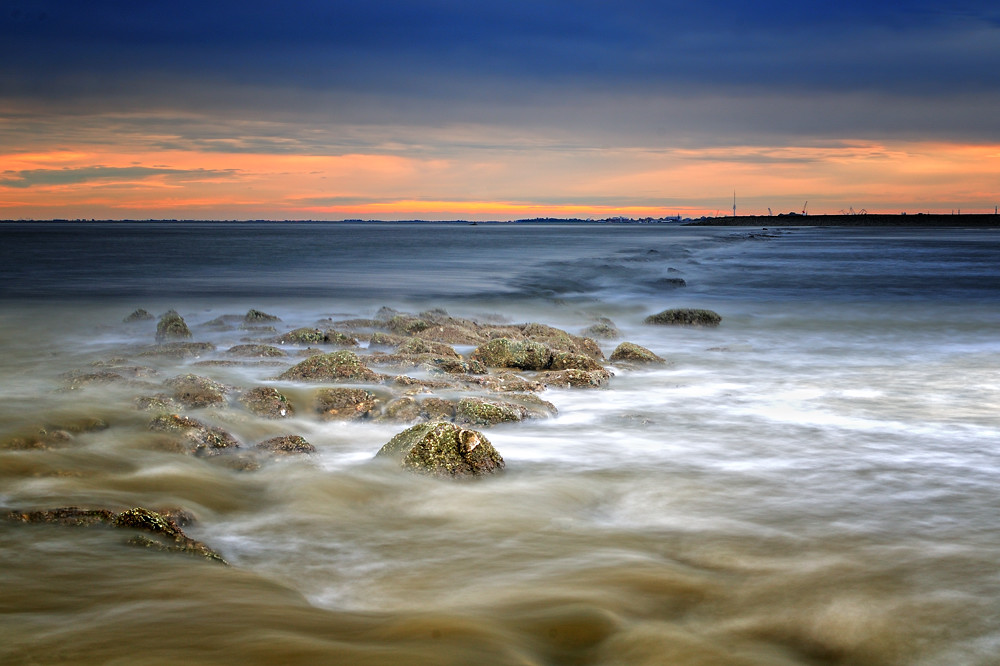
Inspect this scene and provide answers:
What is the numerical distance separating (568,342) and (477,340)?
1.63 meters

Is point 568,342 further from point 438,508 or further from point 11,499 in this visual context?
point 11,499

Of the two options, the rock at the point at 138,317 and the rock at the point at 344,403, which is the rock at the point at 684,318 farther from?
→ the rock at the point at 138,317

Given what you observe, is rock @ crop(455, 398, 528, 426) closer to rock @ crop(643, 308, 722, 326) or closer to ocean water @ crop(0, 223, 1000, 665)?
ocean water @ crop(0, 223, 1000, 665)

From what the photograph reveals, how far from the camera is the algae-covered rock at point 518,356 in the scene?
1045 cm

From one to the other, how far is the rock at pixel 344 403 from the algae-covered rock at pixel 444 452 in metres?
1.49

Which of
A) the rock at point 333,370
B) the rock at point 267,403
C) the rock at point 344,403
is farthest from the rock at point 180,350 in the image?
the rock at point 344,403

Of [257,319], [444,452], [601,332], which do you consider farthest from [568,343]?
[257,319]

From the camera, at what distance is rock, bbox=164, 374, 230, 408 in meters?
7.87

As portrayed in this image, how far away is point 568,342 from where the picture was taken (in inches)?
462

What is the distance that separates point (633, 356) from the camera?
38.0 ft

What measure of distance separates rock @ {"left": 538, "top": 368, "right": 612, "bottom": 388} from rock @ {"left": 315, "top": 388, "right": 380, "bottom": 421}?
236 centimetres

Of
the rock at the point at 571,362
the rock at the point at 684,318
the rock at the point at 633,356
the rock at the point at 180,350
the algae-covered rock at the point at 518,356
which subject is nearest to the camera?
the rock at the point at 571,362

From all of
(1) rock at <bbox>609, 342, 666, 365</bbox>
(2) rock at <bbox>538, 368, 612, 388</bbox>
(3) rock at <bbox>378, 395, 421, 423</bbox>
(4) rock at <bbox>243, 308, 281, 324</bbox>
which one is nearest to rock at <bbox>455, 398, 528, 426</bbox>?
(3) rock at <bbox>378, 395, 421, 423</bbox>

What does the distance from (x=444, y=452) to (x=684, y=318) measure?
37.4 ft
